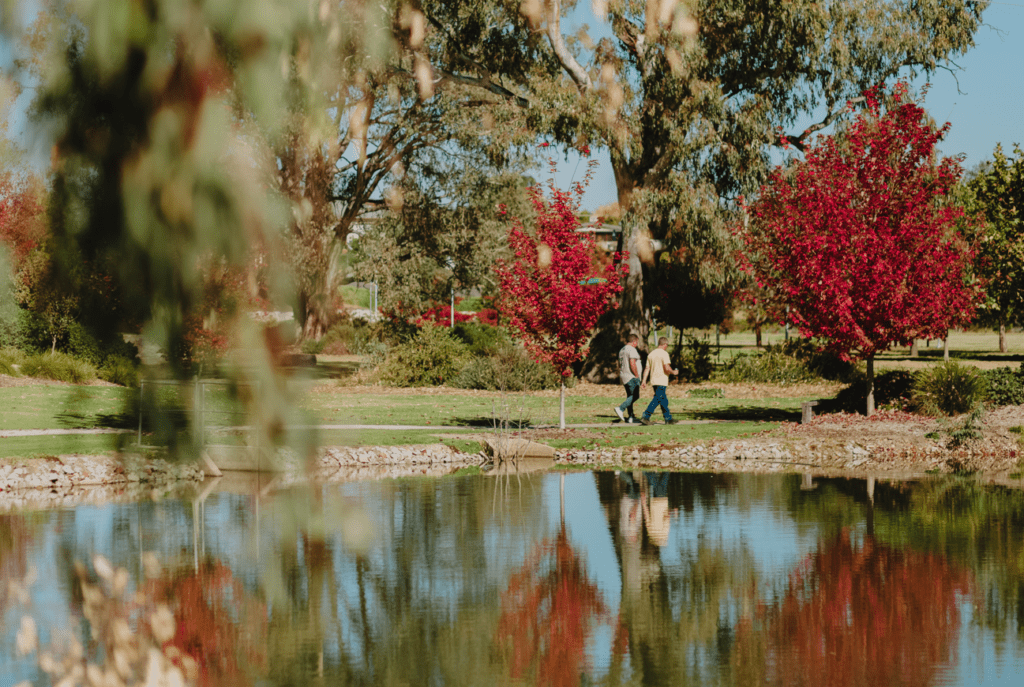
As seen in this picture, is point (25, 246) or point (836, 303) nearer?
point (25, 246)

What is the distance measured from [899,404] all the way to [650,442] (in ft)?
22.2

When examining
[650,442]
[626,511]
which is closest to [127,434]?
[626,511]

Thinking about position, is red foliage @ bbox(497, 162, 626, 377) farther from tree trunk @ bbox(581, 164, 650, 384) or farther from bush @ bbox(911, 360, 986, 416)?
bush @ bbox(911, 360, 986, 416)

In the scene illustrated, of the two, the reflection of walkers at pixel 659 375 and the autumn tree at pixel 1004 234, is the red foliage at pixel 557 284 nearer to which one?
the reflection of walkers at pixel 659 375

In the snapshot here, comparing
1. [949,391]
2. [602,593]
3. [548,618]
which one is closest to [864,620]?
[602,593]

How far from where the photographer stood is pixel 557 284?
837 inches

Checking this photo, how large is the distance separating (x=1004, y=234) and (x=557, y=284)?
2425cm

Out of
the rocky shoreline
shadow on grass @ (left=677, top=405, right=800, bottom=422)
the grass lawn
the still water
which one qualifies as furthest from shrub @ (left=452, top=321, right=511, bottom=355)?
the still water

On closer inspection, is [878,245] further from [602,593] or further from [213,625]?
[213,625]

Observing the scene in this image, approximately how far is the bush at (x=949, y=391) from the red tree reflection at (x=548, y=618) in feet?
44.6

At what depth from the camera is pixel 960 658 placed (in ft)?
25.6

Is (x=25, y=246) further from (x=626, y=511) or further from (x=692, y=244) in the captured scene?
(x=692, y=244)

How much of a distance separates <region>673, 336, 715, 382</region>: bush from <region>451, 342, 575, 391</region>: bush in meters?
4.63

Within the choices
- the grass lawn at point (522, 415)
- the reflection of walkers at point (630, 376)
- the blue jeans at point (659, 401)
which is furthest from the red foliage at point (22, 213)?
the reflection of walkers at point (630, 376)
